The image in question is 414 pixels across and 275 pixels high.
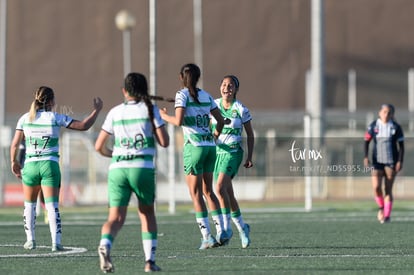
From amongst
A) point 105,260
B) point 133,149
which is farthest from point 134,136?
point 105,260

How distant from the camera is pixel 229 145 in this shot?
17766 mm

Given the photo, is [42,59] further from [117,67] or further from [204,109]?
[204,109]

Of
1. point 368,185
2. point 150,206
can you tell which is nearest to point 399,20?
point 368,185

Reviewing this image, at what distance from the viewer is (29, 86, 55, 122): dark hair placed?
16.4 m

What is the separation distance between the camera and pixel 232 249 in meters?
16.8

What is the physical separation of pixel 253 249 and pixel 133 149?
4208mm

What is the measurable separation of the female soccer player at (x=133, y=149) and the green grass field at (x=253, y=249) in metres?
0.85

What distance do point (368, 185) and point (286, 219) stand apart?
13153 millimetres

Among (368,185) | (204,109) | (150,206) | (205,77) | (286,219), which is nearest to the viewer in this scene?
(150,206)

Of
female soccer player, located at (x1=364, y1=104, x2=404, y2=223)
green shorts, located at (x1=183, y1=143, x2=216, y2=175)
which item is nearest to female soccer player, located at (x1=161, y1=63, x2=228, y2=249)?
green shorts, located at (x1=183, y1=143, x2=216, y2=175)

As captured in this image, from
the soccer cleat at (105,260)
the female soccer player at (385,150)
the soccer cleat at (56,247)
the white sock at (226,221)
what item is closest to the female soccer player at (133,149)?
the soccer cleat at (105,260)

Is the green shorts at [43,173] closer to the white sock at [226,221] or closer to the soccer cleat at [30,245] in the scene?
the soccer cleat at [30,245]

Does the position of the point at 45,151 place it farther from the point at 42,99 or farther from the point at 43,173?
the point at 42,99

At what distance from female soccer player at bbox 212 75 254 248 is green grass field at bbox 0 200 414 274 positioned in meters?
0.55
